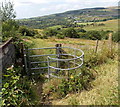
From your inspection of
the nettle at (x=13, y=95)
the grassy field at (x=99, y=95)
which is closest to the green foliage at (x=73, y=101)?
the grassy field at (x=99, y=95)

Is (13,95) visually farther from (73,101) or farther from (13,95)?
(73,101)

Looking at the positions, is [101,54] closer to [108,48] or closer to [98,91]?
[108,48]

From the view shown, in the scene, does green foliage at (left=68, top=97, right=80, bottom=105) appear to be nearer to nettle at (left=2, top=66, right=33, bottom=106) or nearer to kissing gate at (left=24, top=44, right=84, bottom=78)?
kissing gate at (left=24, top=44, right=84, bottom=78)

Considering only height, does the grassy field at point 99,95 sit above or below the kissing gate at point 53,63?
below

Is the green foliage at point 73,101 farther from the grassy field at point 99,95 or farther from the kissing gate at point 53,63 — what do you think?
the kissing gate at point 53,63

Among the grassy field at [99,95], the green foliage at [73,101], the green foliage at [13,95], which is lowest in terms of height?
the green foliage at [73,101]

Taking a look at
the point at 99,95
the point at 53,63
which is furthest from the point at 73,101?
the point at 53,63

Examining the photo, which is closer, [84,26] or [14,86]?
[14,86]

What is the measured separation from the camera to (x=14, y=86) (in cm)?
344

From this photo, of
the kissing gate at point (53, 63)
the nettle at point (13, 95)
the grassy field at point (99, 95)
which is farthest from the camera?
the kissing gate at point (53, 63)

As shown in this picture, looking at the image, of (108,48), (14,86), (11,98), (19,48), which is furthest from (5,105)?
(108,48)

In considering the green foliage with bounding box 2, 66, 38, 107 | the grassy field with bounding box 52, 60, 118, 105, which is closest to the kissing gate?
the grassy field with bounding box 52, 60, 118, 105

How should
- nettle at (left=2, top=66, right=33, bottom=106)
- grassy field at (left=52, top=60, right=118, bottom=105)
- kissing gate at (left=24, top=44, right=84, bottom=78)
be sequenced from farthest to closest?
1. kissing gate at (left=24, top=44, right=84, bottom=78)
2. grassy field at (left=52, top=60, right=118, bottom=105)
3. nettle at (left=2, top=66, right=33, bottom=106)

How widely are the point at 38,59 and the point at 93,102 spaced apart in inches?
148
